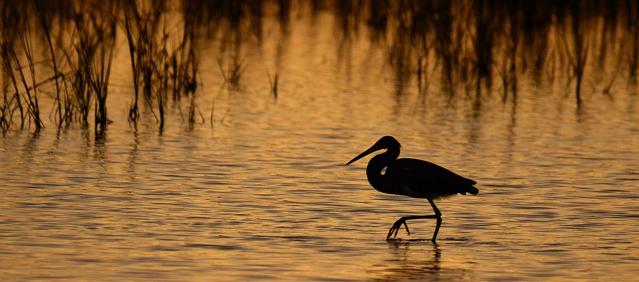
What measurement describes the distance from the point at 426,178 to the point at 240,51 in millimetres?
11925

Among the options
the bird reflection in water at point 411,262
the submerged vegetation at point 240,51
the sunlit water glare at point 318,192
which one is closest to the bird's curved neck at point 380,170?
the sunlit water glare at point 318,192

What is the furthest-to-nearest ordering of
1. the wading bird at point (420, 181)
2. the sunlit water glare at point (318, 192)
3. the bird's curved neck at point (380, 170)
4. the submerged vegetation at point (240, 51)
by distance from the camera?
the submerged vegetation at point (240, 51) → the bird's curved neck at point (380, 170) → the wading bird at point (420, 181) → the sunlit water glare at point (318, 192)

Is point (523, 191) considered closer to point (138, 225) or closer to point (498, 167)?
point (498, 167)

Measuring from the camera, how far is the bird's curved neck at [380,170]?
9.11 m

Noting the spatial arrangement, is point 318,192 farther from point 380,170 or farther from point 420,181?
point 420,181

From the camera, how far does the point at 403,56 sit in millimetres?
19609

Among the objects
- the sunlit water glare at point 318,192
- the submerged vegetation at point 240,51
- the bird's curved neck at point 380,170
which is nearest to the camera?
the sunlit water glare at point 318,192

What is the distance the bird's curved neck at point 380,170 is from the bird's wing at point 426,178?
76 millimetres

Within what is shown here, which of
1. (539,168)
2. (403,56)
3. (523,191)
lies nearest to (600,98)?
(403,56)

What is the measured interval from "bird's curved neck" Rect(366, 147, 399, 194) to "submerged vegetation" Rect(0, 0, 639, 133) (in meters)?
3.78

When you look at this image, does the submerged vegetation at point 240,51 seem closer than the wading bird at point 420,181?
No

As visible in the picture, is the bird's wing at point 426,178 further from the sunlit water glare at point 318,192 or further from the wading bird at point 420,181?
the sunlit water glare at point 318,192

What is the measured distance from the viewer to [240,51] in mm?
20641

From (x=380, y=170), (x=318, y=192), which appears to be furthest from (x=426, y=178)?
(x=318, y=192)
